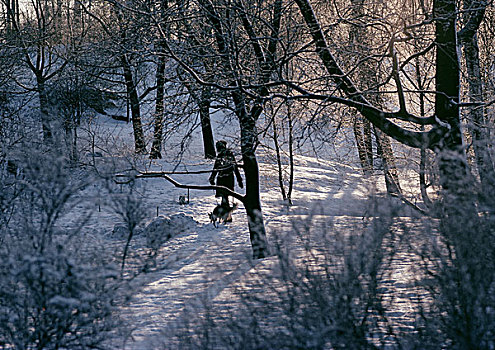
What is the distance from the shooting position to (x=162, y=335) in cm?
458

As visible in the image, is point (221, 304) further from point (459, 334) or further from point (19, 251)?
point (459, 334)

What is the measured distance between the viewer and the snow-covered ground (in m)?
4.40

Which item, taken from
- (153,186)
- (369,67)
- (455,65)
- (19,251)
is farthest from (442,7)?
(153,186)

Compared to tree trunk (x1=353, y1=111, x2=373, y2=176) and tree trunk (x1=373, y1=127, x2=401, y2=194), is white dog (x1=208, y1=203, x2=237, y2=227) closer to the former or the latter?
tree trunk (x1=353, y1=111, x2=373, y2=176)

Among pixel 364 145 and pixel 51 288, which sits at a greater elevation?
pixel 364 145

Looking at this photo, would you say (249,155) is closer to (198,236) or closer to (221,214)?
(198,236)

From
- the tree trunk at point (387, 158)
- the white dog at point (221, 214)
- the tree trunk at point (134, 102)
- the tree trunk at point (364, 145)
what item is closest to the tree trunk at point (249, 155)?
the tree trunk at point (134, 102)

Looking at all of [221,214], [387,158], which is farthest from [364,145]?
[221,214]

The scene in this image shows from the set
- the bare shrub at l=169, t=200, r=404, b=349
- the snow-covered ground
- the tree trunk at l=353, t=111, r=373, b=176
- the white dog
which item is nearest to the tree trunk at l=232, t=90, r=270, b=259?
the snow-covered ground

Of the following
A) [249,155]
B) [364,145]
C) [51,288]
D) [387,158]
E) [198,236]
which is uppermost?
[364,145]

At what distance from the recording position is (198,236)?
1043 cm

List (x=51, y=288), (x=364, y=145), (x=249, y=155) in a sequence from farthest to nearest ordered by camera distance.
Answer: (x=364, y=145) < (x=249, y=155) < (x=51, y=288)

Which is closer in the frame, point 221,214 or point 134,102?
point 134,102

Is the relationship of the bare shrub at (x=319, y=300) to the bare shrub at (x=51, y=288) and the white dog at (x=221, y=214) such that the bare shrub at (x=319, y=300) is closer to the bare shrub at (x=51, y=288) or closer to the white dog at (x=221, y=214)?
the bare shrub at (x=51, y=288)
